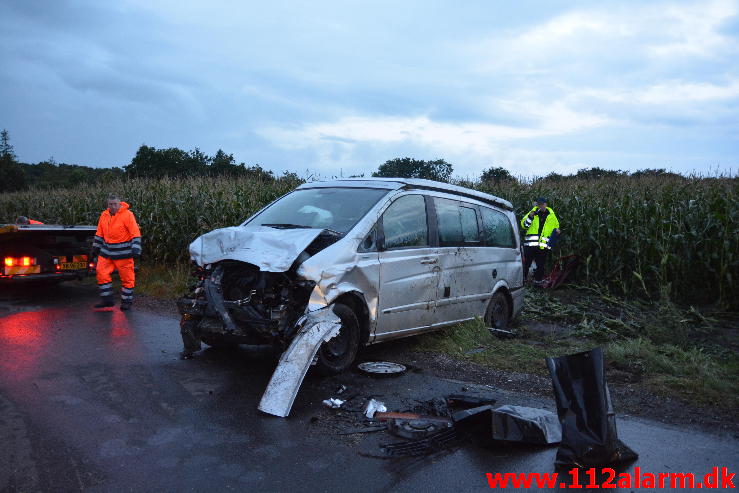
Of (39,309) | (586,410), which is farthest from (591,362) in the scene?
(39,309)

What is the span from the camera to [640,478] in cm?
371

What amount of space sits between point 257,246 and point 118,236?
15.0 ft

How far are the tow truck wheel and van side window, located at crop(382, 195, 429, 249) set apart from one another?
36.1 inches

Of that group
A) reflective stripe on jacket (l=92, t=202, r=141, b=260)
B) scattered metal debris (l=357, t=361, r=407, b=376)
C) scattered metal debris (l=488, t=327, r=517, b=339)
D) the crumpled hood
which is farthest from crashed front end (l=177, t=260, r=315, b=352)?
reflective stripe on jacket (l=92, t=202, r=141, b=260)

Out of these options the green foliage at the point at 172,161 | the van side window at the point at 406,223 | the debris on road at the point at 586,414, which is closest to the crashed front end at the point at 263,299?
the van side window at the point at 406,223

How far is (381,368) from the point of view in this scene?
5.91 metres

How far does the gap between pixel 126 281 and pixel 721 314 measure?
31.4 feet

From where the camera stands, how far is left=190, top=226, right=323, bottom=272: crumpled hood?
5427 millimetres

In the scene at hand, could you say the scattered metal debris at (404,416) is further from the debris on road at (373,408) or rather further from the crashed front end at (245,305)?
the crashed front end at (245,305)

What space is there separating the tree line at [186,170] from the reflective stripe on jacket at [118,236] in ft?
20.5

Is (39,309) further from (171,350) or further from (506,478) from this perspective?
(506,478)

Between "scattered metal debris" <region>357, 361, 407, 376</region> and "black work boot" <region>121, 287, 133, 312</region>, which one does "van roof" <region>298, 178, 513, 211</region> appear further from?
"black work boot" <region>121, 287, 133, 312</region>

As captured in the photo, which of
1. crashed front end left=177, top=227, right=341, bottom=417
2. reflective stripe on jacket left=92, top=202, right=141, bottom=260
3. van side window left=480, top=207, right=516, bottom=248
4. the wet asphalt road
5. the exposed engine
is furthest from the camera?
reflective stripe on jacket left=92, top=202, right=141, bottom=260

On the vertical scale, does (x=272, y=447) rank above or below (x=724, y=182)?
below
